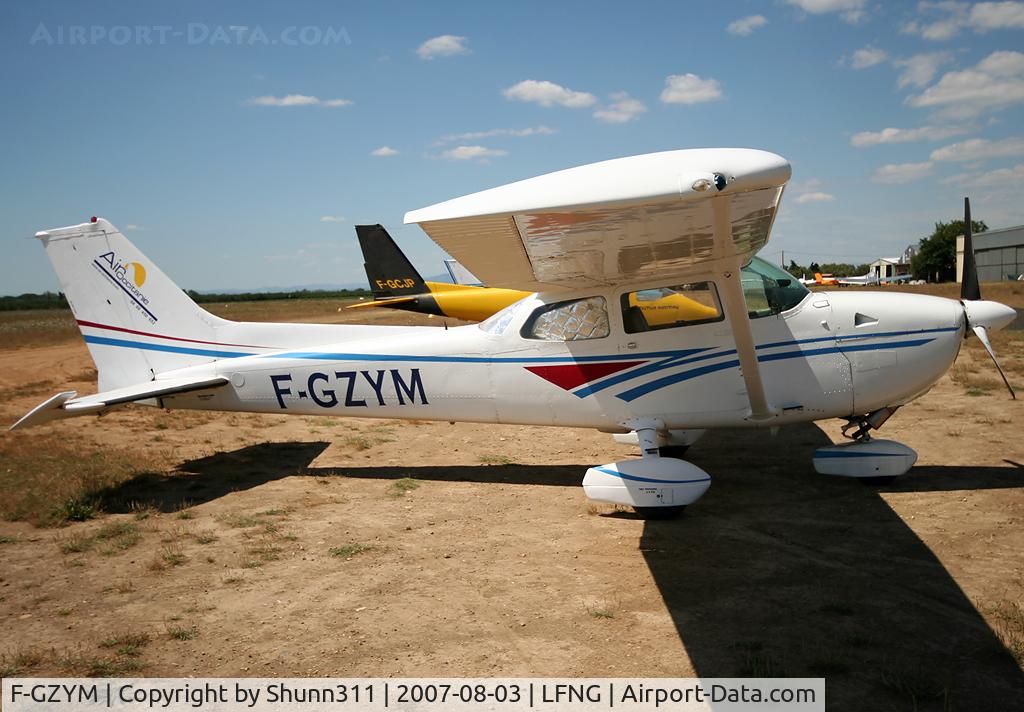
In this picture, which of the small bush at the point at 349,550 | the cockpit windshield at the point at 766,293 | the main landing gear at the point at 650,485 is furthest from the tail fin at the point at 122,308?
the cockpit windshield at the point at 766,293

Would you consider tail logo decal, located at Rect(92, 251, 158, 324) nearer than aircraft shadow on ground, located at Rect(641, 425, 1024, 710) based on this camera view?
No

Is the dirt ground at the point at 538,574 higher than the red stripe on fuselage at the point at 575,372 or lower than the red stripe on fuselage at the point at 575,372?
lower

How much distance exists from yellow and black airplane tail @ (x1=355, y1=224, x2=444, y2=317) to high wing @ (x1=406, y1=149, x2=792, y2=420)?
53.0 ft

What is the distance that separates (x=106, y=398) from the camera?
6.70 meters

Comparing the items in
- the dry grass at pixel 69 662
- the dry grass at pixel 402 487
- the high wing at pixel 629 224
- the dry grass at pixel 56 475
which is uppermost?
the high wing at pixel 629 224

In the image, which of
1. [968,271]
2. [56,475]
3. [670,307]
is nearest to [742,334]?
[670,307]

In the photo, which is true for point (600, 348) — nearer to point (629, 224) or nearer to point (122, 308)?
point (629, 224)

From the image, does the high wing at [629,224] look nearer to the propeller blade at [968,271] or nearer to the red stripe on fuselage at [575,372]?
the red stripe on fuselage at [575,372]

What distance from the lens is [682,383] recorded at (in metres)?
6.31

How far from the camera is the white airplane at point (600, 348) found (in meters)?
5.08

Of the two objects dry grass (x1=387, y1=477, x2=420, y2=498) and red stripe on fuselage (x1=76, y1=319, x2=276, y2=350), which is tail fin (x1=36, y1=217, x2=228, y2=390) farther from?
dry grass (x1=387, y1=477, x2=420, y2=498)

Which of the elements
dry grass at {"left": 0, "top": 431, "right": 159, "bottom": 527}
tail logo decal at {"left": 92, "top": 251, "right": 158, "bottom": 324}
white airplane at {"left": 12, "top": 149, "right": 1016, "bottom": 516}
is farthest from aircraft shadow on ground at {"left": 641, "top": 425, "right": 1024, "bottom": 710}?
tail logo decal at {"left": 92, "top": 251, "right": 158, "bottom": 324}

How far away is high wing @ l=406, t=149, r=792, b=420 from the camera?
3.15 m

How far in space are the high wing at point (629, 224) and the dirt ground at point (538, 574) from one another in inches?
68.4
